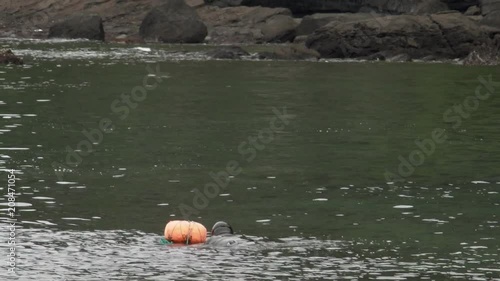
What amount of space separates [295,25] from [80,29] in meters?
14.9

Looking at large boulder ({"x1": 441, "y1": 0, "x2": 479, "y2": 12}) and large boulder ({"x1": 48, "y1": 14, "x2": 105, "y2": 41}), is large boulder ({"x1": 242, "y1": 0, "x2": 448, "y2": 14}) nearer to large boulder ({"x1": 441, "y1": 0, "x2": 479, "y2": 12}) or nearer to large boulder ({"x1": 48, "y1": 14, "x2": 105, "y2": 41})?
large boulder ({"x1": 441, "y1": 0, "x2": 479, "y2": 12})

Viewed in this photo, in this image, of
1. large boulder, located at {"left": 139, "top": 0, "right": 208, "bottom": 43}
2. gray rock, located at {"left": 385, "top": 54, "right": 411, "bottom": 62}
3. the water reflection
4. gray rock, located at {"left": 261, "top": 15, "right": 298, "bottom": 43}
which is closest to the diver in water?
the water reflection

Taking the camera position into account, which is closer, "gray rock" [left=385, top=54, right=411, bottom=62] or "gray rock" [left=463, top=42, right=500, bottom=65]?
"gray rock" [left=463, top=42, right=500, bottom=65]

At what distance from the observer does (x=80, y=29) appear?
8944 centimetres

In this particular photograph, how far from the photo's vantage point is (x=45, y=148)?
93.8 feet

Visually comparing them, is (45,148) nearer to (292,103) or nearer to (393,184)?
(393,184)

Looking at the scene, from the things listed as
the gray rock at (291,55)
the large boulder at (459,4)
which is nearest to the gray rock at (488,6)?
the large boulder at (459,4)

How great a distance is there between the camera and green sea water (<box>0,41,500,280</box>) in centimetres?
1723

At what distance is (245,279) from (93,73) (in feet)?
131

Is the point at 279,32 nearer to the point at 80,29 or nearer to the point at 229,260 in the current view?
the point at 80,29

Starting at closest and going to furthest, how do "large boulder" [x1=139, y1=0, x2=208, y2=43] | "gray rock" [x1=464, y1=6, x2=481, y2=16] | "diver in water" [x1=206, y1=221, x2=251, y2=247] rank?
"diver in water" [x1=206, y1=221, x2=251, y2=247]
"large boulder" [x1=139, y1=0, x2=208, y2=43]
"gray rock" [x1=464, y1=6, x2=481, y2=16]

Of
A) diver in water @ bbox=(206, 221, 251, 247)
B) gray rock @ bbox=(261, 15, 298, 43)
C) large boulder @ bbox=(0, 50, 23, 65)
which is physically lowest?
diver in water @ bbox=(206, 221, 251, 247)

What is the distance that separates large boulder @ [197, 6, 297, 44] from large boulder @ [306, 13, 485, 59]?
16271mm

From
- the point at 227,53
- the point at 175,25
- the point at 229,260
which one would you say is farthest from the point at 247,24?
the point at 229,260
